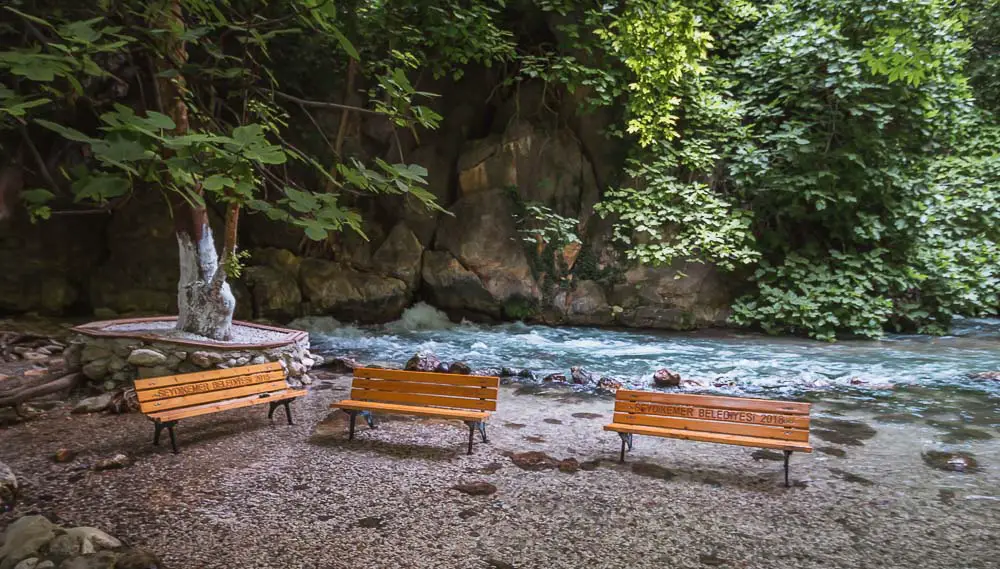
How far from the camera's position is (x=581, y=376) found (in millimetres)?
8664

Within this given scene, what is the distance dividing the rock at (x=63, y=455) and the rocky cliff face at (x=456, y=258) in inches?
365

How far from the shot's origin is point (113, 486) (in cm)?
409

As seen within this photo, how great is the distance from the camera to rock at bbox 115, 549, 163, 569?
2965 mm

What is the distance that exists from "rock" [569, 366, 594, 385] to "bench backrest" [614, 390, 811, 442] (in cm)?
336

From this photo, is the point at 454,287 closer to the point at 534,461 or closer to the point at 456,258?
the point at 456,258

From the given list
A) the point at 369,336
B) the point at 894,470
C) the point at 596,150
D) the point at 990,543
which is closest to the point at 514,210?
the point at 596,150

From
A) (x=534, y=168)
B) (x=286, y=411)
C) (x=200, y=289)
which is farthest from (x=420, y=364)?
(x=534, y=168)

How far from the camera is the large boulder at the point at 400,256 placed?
575 inches

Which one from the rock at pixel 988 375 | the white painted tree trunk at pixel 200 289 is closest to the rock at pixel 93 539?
the white painted tree trunk at pixel 200 289

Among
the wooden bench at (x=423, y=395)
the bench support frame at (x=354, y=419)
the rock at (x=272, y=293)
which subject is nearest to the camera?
the wooden bench at (x=423, y=395)

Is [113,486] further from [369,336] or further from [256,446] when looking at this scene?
[369,336]

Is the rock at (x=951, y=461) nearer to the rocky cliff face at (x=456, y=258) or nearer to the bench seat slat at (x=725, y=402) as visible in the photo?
the bench seat slat at (x=725, y=402)

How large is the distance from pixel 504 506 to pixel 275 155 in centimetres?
312

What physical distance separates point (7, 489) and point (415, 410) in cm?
300
